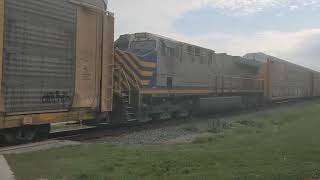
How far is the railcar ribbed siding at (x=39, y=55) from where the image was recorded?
35.8 ft

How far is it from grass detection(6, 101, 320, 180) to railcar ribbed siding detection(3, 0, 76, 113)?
5.30ft

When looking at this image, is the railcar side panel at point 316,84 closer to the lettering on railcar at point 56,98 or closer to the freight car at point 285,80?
the freight car at point 285,80

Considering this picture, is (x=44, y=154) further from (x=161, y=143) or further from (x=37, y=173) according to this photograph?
(x=161, y=143)

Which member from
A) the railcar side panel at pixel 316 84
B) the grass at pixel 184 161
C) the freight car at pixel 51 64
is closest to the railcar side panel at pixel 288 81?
the railcar side panel at pixel 316 84

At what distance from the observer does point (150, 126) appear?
17.1 m

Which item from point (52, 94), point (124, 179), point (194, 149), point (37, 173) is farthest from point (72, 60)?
point (124, 179)

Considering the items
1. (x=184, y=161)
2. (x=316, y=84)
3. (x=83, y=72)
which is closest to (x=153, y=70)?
(x=83, y=72)

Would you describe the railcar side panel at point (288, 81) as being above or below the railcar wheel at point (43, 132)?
above

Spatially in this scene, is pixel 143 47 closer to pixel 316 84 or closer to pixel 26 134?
pixel 26 134

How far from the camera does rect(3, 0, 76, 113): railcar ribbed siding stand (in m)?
10.9

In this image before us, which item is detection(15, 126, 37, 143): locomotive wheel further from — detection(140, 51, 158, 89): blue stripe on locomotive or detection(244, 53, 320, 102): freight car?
detection(244, 53, 320, 102): freight car

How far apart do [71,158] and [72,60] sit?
394 cm

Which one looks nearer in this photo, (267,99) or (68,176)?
(68,176)

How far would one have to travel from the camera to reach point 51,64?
12.0 metres
